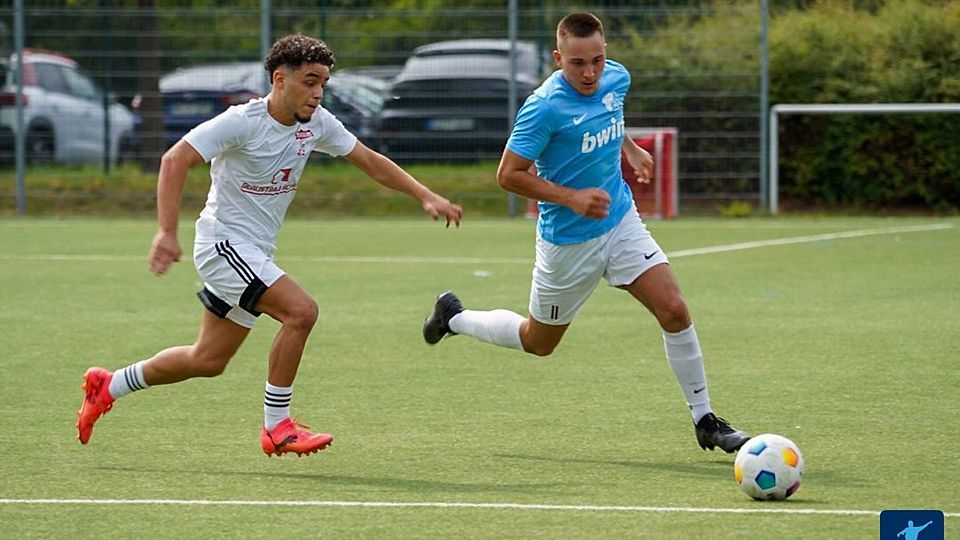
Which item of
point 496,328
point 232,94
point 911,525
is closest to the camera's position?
point 911,525

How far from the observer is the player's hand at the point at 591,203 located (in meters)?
6.83

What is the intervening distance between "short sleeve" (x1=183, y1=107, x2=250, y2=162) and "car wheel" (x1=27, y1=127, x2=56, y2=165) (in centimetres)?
1656

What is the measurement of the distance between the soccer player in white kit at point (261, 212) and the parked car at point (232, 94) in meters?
15.0

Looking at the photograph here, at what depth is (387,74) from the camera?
22.4m

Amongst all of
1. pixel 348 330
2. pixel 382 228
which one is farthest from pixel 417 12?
pixel 348 330

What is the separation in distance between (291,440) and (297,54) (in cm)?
165

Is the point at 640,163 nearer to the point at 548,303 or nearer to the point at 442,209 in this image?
the point at 548,303

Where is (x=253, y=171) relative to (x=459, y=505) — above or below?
above

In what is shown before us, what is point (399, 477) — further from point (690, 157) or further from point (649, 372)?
point (690, 157)

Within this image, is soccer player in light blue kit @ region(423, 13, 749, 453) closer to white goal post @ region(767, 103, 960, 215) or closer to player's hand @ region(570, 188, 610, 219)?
player's hand @ region(570, 188, 610, 219)

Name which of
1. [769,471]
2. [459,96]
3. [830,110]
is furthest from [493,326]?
[459,96]

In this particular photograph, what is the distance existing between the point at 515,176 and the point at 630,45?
15.4 m

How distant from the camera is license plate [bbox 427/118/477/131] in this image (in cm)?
2222

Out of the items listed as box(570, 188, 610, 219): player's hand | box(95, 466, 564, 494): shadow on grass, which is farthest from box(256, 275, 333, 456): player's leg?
box(570, 188, 610, 219): player's hand
